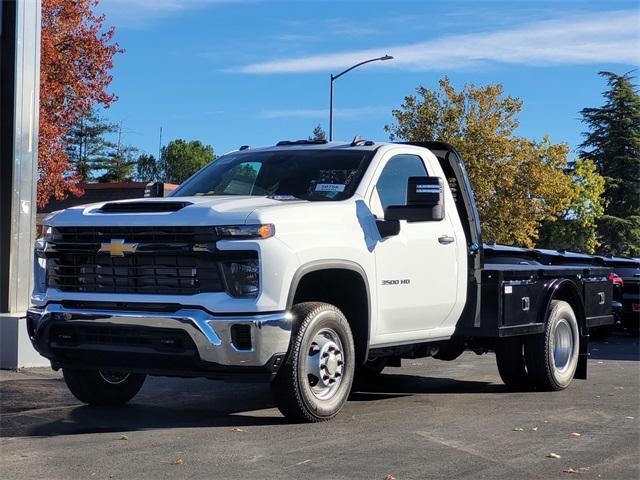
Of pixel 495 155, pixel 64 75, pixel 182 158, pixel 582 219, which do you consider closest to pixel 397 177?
pixel 64 75

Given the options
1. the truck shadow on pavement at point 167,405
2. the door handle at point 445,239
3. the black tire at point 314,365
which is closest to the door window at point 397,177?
the door handle at point 445,239

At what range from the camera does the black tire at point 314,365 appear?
6.67m

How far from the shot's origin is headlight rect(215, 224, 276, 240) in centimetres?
643

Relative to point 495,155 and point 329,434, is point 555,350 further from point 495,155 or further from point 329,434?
point 495,155

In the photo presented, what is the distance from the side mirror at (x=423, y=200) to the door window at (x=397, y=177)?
30 cm

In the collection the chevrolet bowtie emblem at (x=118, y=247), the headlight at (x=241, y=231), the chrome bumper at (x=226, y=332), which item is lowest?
the chrome bumper at (x=226, y=332)

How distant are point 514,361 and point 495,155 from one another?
3674 centimetres

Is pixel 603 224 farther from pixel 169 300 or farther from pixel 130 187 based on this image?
pixel 169 300

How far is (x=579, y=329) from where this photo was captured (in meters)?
9.93

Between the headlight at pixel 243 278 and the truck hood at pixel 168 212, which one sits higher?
the truck hood at pixel 168 212

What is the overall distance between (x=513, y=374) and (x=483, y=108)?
38392mm

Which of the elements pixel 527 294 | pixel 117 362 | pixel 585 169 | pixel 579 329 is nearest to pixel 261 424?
pixel 117 362

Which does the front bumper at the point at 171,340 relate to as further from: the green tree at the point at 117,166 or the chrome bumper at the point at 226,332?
the green tree at the point at 117,166

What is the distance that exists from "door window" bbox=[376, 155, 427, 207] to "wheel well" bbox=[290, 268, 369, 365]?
775mm
